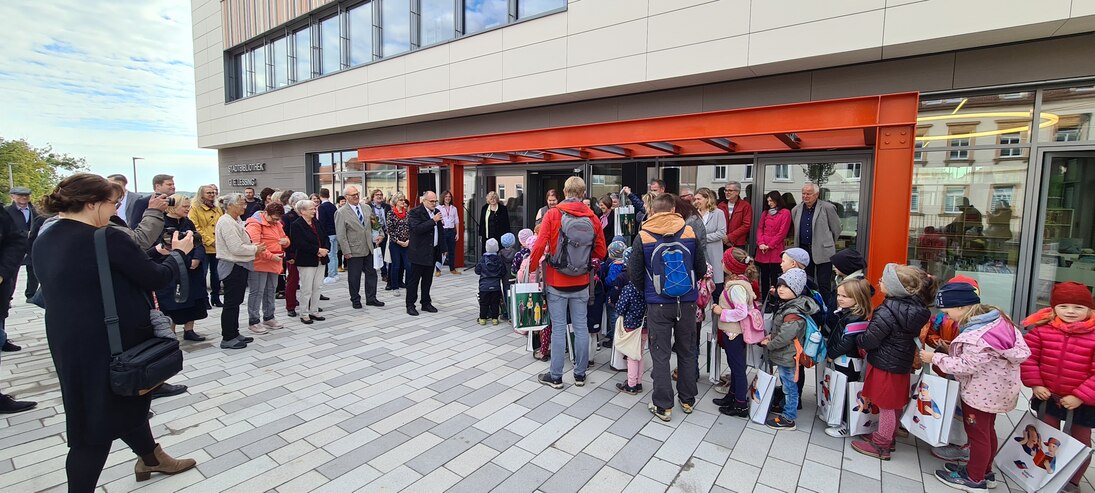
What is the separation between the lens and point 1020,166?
241 inches

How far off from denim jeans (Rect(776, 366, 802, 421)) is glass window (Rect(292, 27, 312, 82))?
16.9 m

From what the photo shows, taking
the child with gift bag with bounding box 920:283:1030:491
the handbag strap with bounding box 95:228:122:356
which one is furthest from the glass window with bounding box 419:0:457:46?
the child with gift bag with bounding box 920:283:1030:491

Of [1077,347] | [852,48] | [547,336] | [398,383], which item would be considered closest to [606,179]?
[852,48]

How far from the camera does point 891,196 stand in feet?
16.8

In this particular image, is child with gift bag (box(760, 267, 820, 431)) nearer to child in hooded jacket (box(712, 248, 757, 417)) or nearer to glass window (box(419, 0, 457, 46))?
child in hooded jacket (box(712, 248, 757, 417))

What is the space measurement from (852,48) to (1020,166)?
2598 millimetres

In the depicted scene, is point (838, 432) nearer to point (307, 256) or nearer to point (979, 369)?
point (979, 369)

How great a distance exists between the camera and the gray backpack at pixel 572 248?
4.15 meters

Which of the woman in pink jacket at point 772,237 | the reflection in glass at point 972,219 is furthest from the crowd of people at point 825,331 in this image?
the reflection in glass at point 972,219

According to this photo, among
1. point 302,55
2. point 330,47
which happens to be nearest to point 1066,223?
point 330,47

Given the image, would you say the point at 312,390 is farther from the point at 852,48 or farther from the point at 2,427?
the point at 852,48

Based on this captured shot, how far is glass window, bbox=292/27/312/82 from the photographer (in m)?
15.9

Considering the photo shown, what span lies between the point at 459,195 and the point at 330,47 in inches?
310

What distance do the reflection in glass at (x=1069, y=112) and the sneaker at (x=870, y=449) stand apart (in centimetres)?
547
